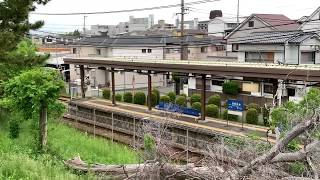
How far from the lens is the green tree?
12617 mm

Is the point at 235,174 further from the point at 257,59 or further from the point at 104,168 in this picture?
the point at 257,59

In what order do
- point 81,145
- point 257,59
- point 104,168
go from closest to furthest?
point 104,168, point 81,145, point 257,59

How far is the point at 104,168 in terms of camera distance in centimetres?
843

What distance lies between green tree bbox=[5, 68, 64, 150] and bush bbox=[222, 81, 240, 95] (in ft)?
51.9

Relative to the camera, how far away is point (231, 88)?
27000 millimetres

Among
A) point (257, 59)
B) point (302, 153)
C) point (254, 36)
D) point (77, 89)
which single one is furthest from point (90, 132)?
point (302, 153)

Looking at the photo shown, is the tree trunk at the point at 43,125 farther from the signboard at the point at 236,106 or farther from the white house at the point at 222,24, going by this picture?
the white house at the point at 222,24

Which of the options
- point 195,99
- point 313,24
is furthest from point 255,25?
point 195,99

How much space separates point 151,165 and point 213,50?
124ft

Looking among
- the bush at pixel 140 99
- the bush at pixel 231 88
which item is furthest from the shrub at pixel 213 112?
the bush at pixel 140 99

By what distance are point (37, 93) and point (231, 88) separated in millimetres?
16849

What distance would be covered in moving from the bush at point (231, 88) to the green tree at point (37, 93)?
1582 cm

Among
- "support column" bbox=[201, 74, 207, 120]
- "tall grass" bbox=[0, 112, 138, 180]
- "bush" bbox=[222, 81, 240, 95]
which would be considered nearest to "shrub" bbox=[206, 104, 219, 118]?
"support column" bbox=[201, 74, 207, 120]

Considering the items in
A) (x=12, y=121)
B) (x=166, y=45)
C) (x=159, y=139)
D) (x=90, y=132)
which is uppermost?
(x=166, y=45)
